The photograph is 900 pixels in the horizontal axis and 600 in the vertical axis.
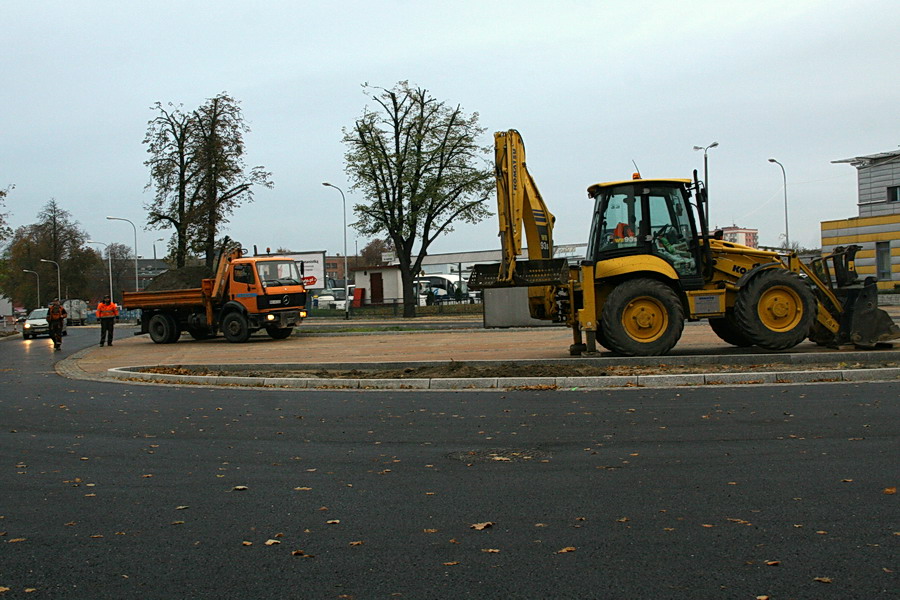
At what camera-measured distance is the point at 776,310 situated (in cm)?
1419

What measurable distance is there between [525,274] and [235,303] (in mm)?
13403

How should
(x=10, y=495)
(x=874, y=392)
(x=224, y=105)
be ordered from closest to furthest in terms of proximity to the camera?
(x=10, y=495) < (x=874, y=392) < (x=224, y=105)

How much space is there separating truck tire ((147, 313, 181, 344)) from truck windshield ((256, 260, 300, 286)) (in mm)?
3467

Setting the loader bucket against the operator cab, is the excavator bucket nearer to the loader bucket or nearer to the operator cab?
the operator cab

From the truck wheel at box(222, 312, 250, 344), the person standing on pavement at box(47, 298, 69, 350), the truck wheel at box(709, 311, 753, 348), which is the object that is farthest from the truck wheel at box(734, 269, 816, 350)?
the person standing on pavement at box(47, 298, 69, 350)

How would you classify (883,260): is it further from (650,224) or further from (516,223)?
(516,223)

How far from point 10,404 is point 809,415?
1025cm

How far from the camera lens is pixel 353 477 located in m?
6.48

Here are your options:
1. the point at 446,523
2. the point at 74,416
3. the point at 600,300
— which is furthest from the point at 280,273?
the point at 446,523

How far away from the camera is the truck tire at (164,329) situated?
89.0 feet

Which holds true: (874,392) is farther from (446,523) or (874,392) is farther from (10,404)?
(10,404)

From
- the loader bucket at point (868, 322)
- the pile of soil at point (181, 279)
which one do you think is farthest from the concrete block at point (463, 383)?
the pile of soil at point (181, 279)

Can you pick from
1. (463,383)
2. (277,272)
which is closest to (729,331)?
(463,383)

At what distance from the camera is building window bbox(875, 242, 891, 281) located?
44.8 m
